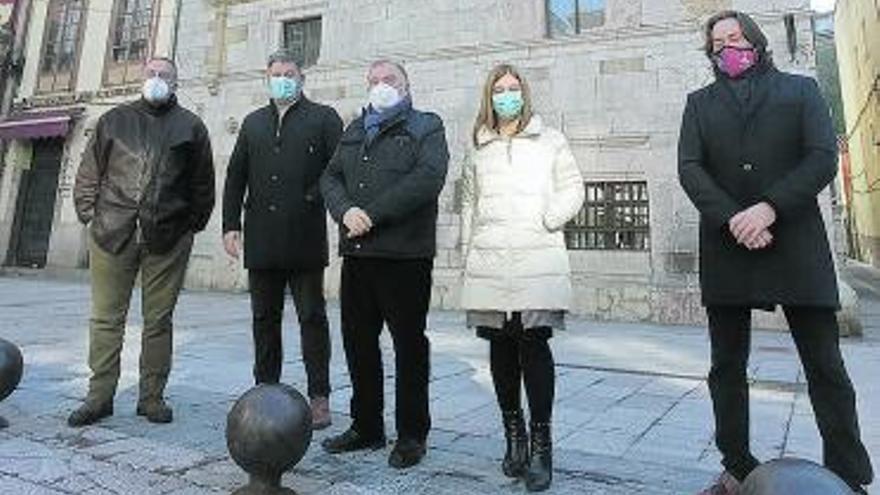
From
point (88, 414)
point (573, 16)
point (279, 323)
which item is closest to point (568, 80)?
point (573, 16)

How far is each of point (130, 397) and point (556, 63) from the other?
8556 millimetres

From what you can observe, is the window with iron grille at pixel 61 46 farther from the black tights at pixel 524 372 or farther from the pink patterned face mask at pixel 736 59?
the pink patterned face mask at pixel 736 59

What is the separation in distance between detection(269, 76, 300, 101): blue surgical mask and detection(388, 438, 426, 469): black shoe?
1.90 meters

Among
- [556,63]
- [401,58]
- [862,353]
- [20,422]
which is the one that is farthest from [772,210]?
[401,58]

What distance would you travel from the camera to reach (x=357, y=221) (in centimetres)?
317

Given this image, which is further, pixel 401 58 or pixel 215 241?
pixel 215 241

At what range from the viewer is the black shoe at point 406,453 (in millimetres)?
3164

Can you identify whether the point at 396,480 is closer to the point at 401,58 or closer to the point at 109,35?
the point at 401,58

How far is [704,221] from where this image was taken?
2.73m

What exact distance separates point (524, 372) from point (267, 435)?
1.09 meters

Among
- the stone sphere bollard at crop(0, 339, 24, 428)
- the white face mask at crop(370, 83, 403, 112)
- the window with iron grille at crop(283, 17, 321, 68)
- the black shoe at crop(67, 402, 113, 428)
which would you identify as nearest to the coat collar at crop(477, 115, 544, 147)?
the white face mask at crop(370, 83, 403, 112)

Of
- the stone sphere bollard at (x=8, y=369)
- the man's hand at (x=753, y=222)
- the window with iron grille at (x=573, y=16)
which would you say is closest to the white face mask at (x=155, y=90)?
the stone sphere bollard at (x=8, y=369)

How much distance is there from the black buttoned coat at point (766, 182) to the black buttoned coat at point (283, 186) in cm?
193

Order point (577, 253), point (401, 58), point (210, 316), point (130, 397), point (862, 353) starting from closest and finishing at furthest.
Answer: point (130, 397)
point (862, 353)
point (210, 316)
point (577, 253)
point (401, 58)
